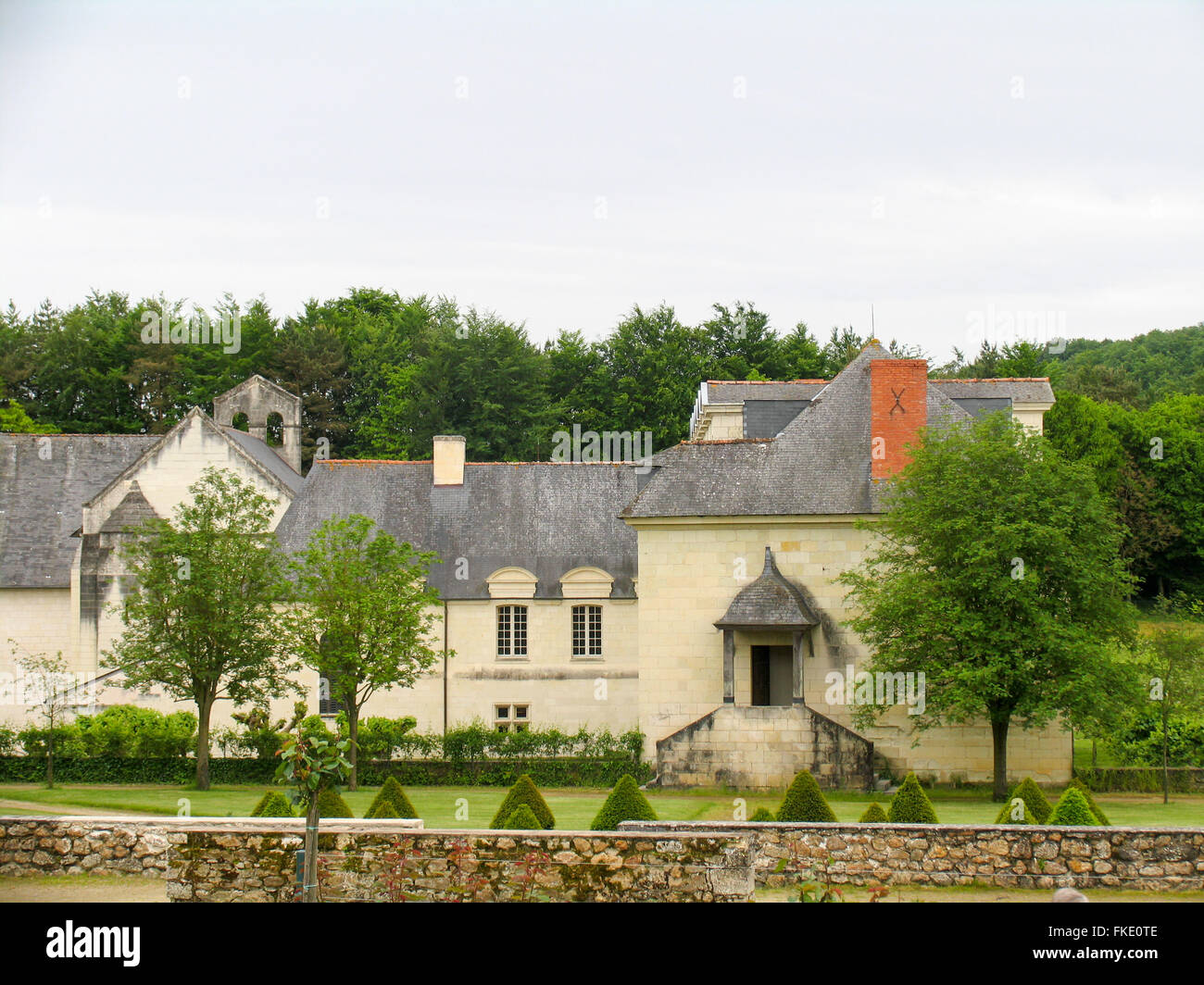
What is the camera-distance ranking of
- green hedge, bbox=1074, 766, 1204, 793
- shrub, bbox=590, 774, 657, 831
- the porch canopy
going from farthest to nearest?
the porch canopy
green hedge, bbox=1074, 766, 1204, 793
shrub, bbox=590, 774, 657, 831

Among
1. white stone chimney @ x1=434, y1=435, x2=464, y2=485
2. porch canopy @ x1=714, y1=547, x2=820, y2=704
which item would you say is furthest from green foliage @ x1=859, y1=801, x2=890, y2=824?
white stone chimney @ x1=434, y1=435, x2=464, y2=485

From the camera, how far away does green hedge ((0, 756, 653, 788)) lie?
111 feet

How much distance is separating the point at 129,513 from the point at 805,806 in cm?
2739

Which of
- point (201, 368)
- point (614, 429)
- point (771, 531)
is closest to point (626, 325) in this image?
point (614, 429)

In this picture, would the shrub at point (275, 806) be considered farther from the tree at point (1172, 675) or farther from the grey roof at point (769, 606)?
the tree at point (1172, 675)

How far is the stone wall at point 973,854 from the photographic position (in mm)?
18484

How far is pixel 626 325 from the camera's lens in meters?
70.4

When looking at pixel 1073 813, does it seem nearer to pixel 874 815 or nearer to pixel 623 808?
pixel 874 815

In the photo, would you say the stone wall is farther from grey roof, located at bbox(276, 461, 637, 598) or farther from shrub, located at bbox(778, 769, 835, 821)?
grey roof, located at bbox(276, 461, 637, 598)

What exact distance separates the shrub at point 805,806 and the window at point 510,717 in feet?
56.6

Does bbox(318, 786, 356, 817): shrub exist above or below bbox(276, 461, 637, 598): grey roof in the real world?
below

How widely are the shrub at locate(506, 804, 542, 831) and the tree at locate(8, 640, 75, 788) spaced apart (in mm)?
16746
